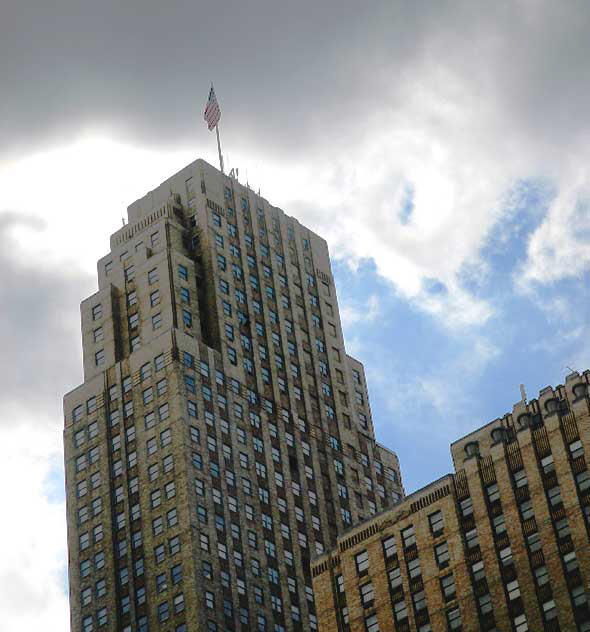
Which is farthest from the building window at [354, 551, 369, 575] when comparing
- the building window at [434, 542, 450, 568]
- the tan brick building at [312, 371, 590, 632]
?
the building window at [434, 542, 450, 568]

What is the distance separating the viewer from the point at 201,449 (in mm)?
172375

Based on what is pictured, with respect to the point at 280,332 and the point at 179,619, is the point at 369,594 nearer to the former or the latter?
the point at 179,619

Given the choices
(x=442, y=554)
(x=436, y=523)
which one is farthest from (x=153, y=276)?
(x=442, y=554)

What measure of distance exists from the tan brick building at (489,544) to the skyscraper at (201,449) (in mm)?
25114

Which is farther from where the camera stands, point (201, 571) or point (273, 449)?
point (273, 449)

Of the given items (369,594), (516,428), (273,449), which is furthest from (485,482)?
(273,449)

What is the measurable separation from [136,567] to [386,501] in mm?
39646

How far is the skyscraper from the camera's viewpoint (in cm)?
16575

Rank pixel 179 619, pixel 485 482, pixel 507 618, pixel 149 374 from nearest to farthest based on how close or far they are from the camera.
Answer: pixel 507 618
pixel 485 482
pixel 179 619
pixel 149 374

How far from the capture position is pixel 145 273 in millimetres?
191250

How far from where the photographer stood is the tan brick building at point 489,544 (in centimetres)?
12569

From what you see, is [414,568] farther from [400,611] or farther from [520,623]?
[520,623]

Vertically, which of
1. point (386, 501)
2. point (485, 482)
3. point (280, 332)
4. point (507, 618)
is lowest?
point (507, 618)

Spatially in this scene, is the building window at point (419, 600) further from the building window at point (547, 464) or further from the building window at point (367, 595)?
the building window at point (547, 464)
